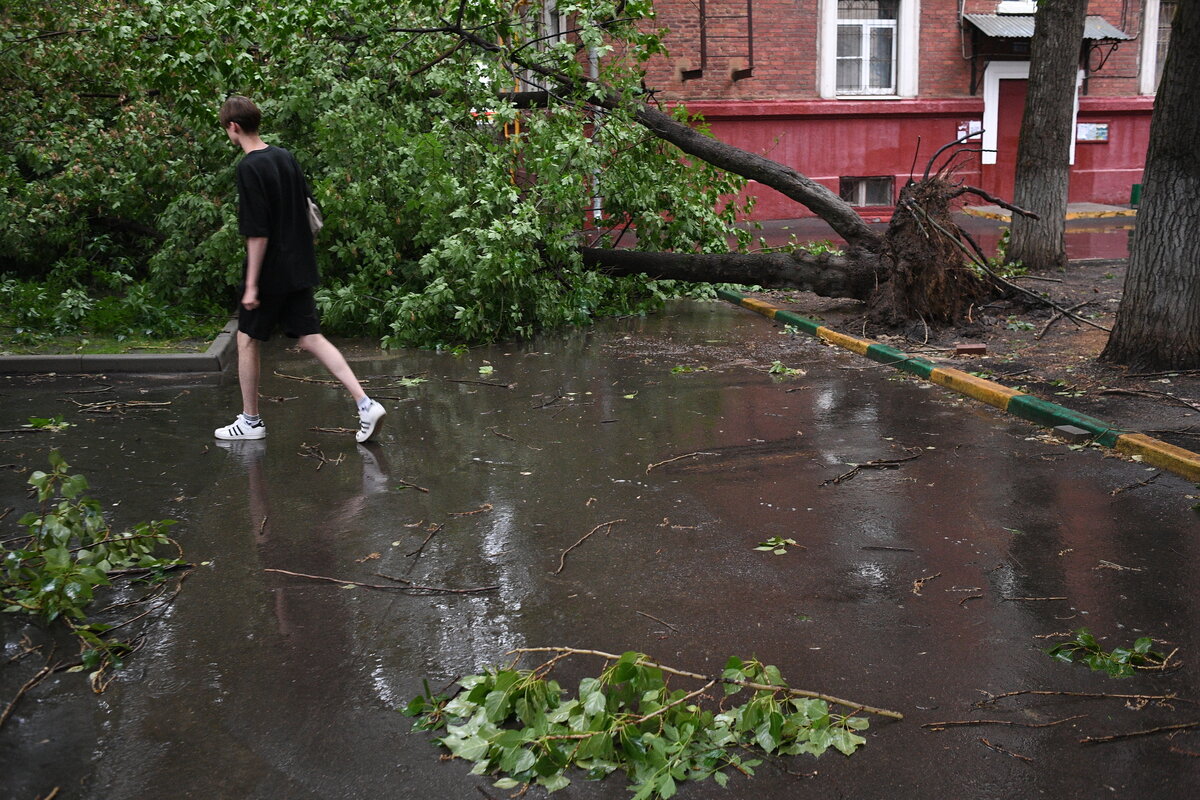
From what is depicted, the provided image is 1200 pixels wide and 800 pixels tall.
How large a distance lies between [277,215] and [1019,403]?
4.68 m

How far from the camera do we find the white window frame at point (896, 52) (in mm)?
21250

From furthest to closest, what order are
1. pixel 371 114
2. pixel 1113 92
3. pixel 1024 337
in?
pixel 1113 92 → pixel 371 114 → pixel 1024 337

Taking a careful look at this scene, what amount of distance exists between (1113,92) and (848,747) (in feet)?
77.5

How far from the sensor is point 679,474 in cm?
574

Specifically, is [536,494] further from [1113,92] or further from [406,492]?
[1113,92]

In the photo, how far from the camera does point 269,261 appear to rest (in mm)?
6250

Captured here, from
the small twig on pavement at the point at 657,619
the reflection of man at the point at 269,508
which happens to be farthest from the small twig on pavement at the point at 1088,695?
the reflection of man at the point at 269,508

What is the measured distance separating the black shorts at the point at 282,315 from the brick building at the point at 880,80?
14.8m

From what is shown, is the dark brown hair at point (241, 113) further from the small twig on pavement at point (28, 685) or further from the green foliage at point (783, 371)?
the green foliage at point (783, 371)

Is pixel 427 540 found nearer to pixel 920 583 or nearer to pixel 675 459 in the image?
pixel 675 459

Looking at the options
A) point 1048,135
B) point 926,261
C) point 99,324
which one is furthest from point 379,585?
point 1048,135

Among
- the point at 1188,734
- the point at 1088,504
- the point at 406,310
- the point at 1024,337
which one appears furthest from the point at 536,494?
the point at 1024,337

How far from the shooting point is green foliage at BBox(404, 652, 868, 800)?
116 inches

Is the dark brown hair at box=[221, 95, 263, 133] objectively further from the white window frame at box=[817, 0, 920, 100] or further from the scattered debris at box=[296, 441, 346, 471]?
the white window frame at box=[817, 0, 920, 100]
